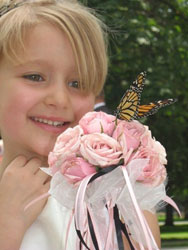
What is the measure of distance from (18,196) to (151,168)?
2.41 ft

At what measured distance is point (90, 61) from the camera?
2.70 m

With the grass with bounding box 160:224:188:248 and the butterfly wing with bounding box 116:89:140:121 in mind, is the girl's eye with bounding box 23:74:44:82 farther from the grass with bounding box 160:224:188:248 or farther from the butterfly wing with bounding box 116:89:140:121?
the grass with bounding box 160:224:188:248

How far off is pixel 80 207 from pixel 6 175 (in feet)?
2.34

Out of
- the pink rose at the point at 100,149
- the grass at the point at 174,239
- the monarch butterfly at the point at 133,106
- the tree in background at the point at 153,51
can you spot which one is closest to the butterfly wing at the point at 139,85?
the monarch butterfly at the point at 133,106

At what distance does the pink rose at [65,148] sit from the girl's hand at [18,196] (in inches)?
16.6

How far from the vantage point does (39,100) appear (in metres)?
2.53

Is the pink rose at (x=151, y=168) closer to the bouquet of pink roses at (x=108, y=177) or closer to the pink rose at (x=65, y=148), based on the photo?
the bouquet of pink roses at (x=108, y=177)

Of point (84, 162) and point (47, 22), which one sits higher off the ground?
point (47, 22)

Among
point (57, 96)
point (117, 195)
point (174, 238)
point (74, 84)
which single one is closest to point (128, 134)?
point (117, 195)

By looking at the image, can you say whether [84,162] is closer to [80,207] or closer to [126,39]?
[80,207]

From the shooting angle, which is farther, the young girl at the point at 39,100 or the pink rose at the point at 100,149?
the young girl at the point at 39,100

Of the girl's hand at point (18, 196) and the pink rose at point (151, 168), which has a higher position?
the pink rose at point (151, 168)

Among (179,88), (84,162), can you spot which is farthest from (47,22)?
(179,88)

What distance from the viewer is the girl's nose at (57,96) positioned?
98.9 inches
